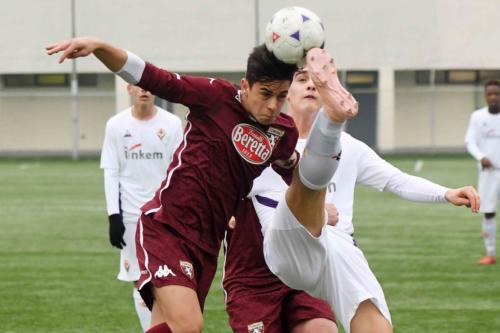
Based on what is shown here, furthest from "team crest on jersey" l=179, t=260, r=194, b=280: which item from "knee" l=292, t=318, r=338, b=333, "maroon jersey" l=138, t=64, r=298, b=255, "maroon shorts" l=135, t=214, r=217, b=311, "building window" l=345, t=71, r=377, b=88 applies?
"building window" l=345, t=71, r=377, b=88

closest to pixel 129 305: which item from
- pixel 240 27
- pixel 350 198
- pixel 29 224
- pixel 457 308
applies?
pixel 457 308

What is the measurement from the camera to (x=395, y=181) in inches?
248

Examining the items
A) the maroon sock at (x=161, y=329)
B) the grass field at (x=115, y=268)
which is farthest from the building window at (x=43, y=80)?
the maroon sock at (x=161, y=329)

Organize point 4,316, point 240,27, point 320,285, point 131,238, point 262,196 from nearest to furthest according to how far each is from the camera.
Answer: point 320,285
point 262,196
point 131,238
point 4,316
point 240,27

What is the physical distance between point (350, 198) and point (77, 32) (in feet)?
105

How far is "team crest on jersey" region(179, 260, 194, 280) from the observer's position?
578 centimetres

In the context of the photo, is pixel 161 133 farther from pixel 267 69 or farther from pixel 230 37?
pixel 230 37

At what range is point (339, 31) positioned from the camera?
3734cm

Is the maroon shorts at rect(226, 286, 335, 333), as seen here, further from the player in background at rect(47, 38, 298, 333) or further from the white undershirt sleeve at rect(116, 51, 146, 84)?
the white undershirt sleeve at rect(116, 51, 146, 84)

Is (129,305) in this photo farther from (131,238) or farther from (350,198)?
(350,198)

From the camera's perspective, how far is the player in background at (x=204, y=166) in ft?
18.8

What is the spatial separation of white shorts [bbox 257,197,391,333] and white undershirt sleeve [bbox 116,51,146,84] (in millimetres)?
996

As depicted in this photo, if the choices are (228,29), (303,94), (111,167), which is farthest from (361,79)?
(303,94)

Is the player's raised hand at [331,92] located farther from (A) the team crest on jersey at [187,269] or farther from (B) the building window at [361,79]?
(B) the building window at [361,79]
